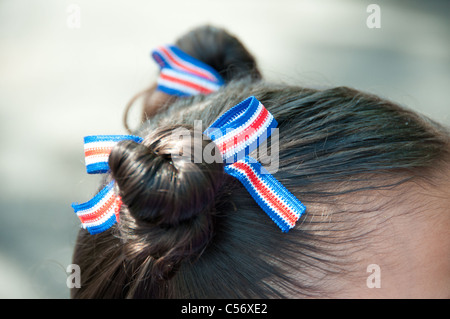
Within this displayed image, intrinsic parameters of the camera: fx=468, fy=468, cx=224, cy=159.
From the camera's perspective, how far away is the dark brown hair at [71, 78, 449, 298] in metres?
0.47

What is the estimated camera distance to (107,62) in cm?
204

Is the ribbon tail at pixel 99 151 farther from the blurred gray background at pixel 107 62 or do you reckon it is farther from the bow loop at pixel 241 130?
the blurred gray background at pixel 107 62

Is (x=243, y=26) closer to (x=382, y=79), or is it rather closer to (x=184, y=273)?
(x=382, y=79)

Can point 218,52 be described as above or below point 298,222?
above

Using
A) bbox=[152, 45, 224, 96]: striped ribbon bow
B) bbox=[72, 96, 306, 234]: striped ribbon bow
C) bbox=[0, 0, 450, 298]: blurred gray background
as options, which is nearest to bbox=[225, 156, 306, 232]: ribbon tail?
bbox=[72, 96, 306, 234]: striped ribbon bow

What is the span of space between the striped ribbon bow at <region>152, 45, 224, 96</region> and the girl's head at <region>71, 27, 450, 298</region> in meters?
A: 0.41

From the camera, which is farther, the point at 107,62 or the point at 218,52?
the point at 107,62

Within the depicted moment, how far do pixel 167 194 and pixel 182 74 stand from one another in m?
0.59

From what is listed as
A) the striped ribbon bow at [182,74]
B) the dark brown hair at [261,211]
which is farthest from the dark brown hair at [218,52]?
the dark brown hair at [261,211]

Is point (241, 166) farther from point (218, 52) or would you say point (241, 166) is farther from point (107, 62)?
point (107, 62)

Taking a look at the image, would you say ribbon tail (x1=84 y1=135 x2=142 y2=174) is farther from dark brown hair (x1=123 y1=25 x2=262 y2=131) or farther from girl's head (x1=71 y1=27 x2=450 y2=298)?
dark brown hair (x1=123 y1=25 x2=262 y2=131)

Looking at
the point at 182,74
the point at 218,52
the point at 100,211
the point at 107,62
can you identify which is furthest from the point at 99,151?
the point at 107,62

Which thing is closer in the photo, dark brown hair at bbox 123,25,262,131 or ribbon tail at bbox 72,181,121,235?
ribbon tail at bbox 72,181,121,235

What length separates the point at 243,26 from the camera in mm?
2230
